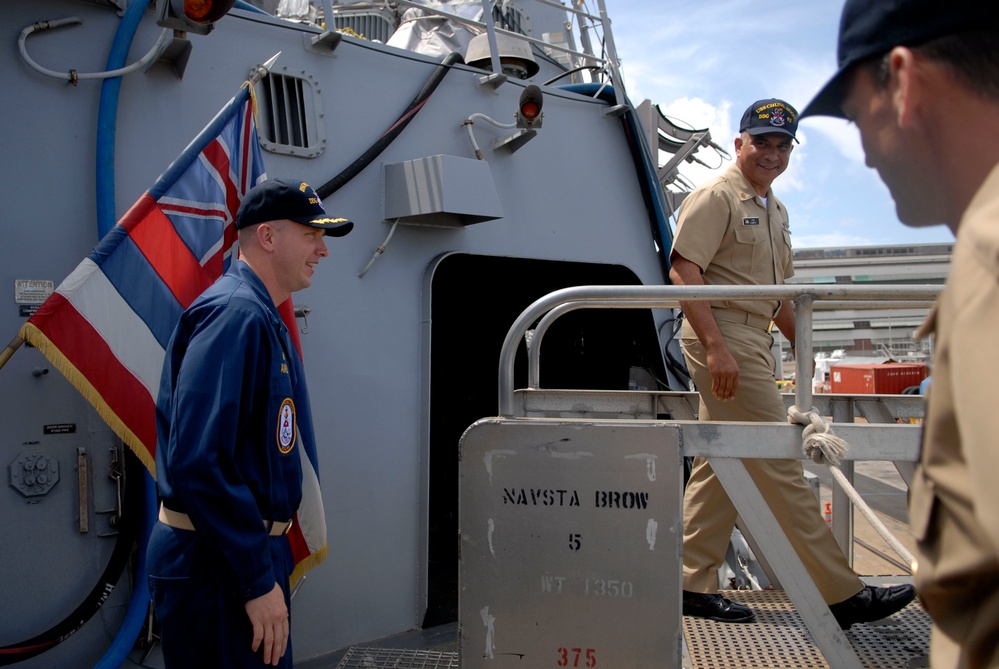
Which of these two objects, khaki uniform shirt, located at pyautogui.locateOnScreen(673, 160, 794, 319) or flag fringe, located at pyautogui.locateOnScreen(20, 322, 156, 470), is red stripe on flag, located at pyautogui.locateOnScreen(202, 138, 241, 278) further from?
khaki uniform shirt, located at pyautogui.locateOnScreen(673, 160, 794, 319)

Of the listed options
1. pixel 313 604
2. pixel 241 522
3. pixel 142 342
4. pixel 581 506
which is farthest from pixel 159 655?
pixel 581 506

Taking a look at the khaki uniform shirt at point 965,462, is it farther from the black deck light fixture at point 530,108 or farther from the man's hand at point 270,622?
the black deck light fixture at point 530,108

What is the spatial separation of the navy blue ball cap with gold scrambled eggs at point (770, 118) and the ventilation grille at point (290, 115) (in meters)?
1.81

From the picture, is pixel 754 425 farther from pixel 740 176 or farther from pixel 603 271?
pixel 603 271

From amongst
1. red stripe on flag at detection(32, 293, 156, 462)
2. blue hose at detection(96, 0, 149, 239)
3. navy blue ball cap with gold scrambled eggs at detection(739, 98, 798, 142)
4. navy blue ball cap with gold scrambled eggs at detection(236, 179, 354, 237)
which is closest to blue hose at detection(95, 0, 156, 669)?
blue hose at detection(96, 0, 149, 239)

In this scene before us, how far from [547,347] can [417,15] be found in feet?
7.44

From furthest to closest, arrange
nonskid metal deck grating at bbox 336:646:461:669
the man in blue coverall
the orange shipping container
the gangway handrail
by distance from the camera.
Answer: the orange shipping container
nonskid metal deck grating at bbox 336:646:461:669
the gangway handrail
the man in blue coverall

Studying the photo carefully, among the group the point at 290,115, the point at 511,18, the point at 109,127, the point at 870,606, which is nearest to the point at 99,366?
the point at 109,127

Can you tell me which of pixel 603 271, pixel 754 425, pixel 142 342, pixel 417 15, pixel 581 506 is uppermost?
pixel 417 15

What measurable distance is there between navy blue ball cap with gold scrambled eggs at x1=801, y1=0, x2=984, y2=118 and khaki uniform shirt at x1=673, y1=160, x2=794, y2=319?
208 centimetres

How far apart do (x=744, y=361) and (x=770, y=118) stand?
0.89m

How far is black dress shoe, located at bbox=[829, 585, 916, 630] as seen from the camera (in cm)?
261

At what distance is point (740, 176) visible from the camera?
3018 mm

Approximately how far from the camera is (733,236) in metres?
2.94
